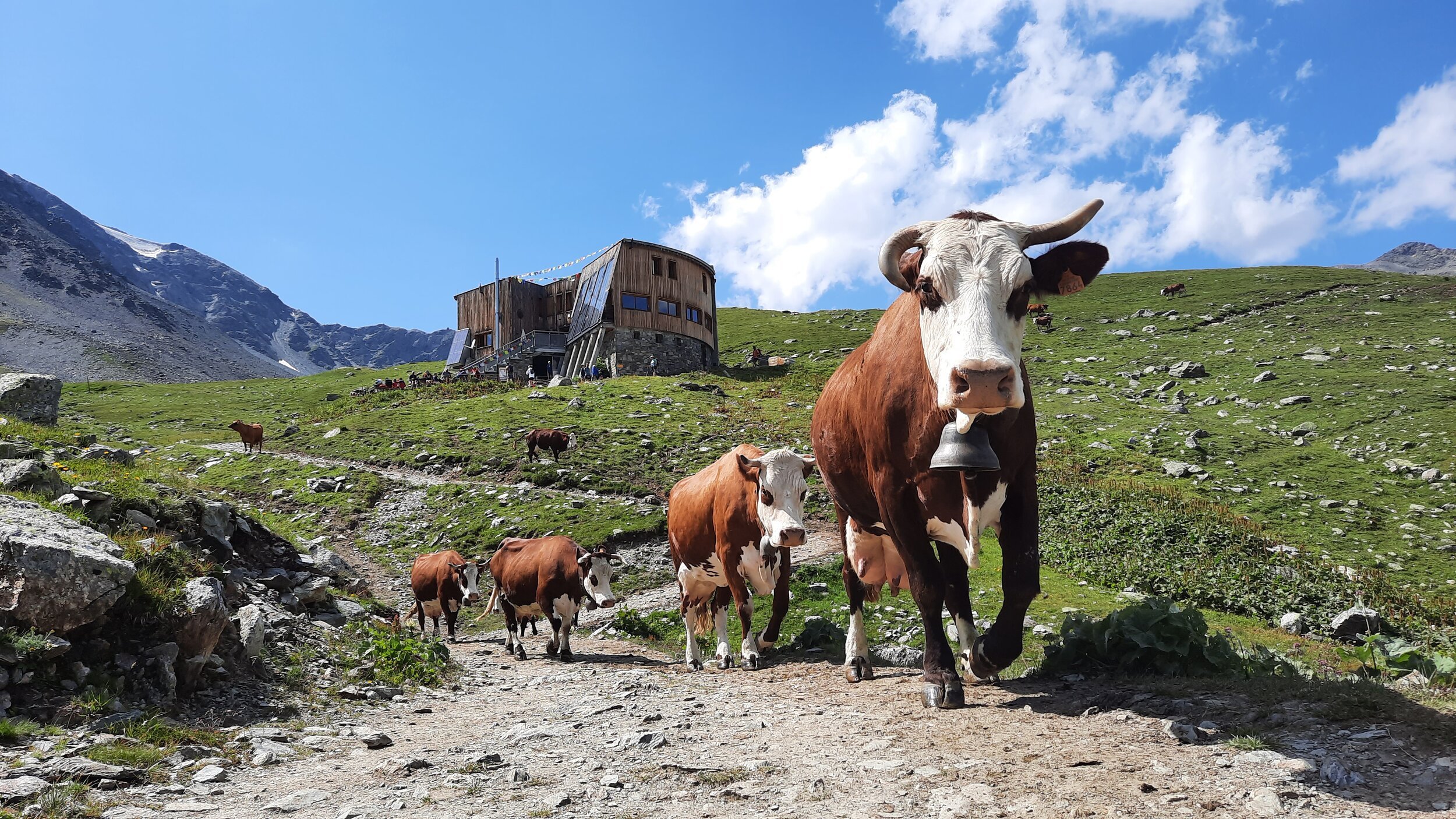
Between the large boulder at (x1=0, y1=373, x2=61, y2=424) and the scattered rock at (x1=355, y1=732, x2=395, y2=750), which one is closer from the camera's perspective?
the scattered rock at (x1=355, y1=732, x2=395, y2=750)

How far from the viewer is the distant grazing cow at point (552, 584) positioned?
12.6m

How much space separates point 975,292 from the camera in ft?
15.9

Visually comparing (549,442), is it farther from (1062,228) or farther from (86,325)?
(86,325)

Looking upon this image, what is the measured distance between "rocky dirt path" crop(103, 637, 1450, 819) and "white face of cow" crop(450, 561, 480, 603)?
25.1ft

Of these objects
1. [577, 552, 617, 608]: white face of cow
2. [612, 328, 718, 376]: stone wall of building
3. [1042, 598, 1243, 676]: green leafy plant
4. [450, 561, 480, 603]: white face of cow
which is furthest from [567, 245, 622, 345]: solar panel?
[1042, 598, 1243, 676]: green leafy plant

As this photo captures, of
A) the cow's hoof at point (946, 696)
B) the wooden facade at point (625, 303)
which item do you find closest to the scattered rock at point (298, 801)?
the cow's hoof at point (946, 696)

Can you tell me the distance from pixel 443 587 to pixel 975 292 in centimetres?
1279

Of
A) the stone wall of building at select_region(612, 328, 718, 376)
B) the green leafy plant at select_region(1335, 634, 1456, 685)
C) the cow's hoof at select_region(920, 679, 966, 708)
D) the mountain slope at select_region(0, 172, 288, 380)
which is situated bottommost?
the cow's hoof at select_region(920, 679, 966, 708)

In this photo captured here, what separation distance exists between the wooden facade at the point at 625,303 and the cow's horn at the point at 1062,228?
146 ft

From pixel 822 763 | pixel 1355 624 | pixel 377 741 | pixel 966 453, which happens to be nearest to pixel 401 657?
pixel 377 741

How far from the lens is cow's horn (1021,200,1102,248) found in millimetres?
5273

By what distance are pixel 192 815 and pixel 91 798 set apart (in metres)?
0.64

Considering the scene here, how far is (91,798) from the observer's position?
4.42m

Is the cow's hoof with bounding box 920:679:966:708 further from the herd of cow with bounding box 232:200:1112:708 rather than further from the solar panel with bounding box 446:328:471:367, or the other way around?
the solar panel with bounding box 446:328:471:367
